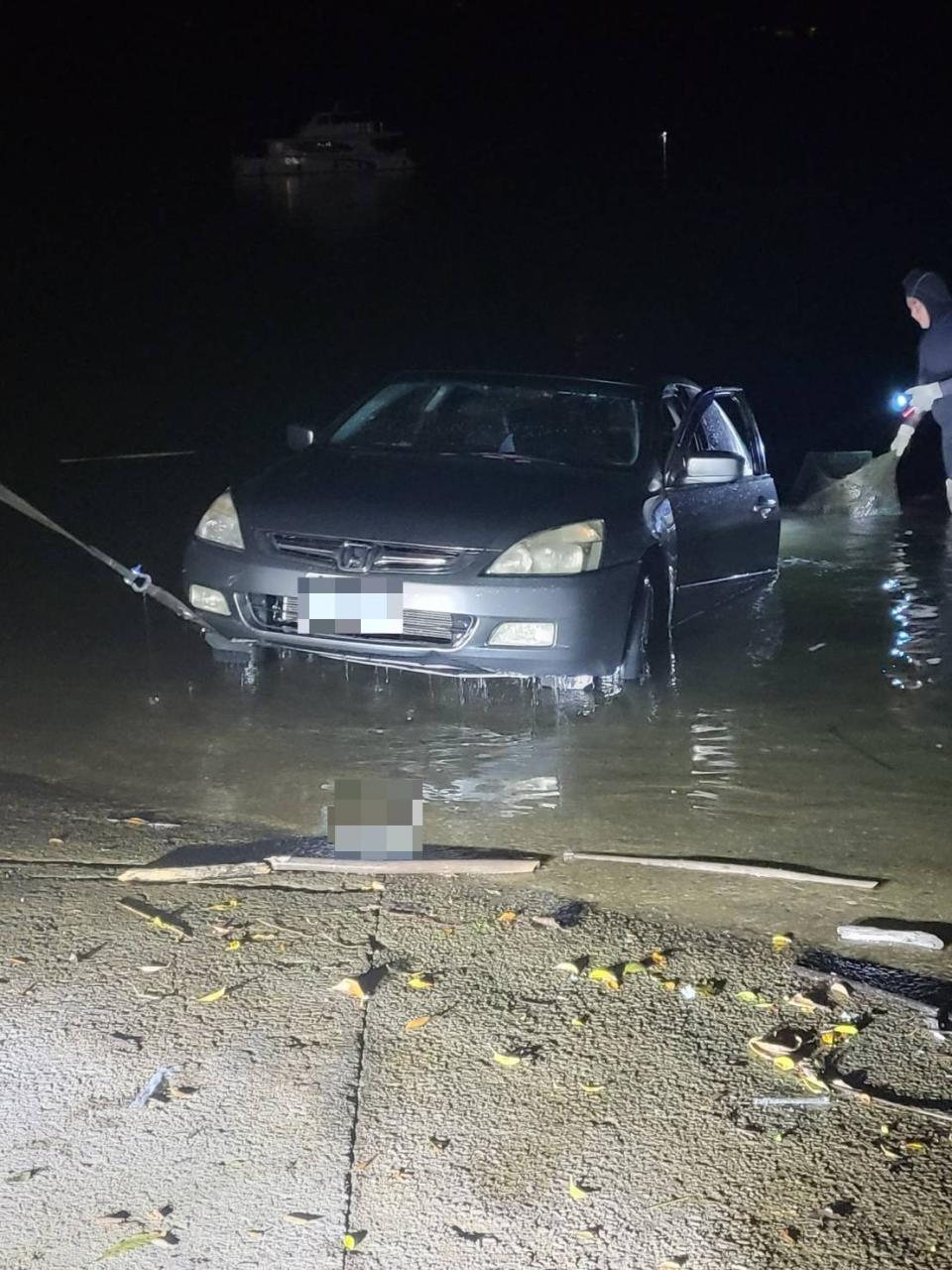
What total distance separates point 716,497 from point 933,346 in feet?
7.62

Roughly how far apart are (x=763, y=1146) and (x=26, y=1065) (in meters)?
1.68

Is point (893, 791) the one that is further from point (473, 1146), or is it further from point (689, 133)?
point (689, 133)

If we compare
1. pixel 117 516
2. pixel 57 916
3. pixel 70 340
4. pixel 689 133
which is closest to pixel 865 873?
pixel 57 916

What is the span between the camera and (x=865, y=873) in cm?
520

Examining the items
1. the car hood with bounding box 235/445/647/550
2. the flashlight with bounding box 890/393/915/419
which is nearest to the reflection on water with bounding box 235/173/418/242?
the flashlight with bounding box 890/393/915/419

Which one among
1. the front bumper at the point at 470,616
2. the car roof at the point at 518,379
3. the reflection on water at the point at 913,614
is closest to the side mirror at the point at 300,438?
the car roof at the point at 518,379

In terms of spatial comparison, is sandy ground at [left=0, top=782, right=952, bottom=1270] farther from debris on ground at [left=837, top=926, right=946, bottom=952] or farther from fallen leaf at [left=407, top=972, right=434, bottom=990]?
debris on ground at [left=837, top=926, right=946, bottom=952]

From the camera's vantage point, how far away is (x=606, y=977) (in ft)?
14.3

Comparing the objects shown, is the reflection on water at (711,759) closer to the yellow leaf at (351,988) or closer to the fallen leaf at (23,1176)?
the yellow leaf at (351,988)

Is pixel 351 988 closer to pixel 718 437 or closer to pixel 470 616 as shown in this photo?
A: pixel 470 616

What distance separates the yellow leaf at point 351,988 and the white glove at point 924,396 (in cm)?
676

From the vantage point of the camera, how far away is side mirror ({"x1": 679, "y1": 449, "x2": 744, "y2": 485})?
7.79 m

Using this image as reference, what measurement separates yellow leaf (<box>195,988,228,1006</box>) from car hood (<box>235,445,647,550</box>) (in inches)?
111

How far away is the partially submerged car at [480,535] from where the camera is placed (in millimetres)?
6738
